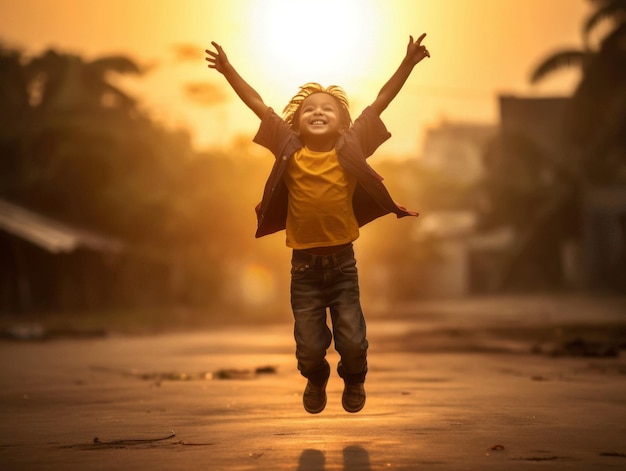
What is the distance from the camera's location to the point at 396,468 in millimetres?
6090

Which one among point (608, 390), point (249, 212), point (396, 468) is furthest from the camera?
point (249, 212)

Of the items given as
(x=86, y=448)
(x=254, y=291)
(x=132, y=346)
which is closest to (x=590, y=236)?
(x=254, y=291)

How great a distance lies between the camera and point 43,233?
34.2 metres

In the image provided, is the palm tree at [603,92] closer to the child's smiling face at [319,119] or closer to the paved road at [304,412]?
A: the paved road at [304,412]

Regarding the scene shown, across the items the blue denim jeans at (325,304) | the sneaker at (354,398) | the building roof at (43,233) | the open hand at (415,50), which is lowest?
the sneaker at (354,398)

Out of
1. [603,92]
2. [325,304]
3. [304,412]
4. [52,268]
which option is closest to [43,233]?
[52,268]

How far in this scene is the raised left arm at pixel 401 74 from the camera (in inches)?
312

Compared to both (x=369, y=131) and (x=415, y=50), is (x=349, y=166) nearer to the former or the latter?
(x=369, y=131)

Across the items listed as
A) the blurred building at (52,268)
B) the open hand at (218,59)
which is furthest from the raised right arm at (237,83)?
the blurred building at (52,268)

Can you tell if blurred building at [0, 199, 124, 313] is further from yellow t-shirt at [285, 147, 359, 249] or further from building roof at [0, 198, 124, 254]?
yellow t-shirt at [285, 147, 359, 249]

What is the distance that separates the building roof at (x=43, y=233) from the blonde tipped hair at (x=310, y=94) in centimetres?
2648

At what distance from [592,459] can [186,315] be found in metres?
30.4

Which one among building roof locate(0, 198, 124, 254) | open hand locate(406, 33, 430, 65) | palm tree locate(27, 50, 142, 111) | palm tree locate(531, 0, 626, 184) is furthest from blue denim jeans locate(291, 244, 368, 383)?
palm tree locate(27, 50, 142, 111)

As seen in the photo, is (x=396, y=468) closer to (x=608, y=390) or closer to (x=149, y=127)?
(x=608, y=390)
